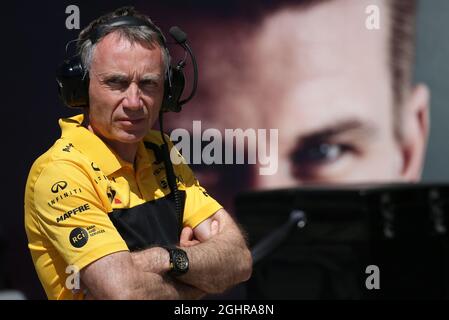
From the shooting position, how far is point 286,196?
17.6 feet

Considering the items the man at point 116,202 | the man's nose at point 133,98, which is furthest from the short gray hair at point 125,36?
the man's nose at point 133,98

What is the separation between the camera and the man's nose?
2.56 m

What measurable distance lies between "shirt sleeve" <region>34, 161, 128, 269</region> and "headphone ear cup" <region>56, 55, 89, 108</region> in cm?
23

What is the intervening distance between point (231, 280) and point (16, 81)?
3462mm

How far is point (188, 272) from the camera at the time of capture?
2559 mm

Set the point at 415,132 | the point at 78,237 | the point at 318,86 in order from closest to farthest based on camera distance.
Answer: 1. the point at 78,237
2. the point at 318,86
3. the point at 415,132

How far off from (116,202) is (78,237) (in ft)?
0.64

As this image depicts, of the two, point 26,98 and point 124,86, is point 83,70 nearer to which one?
→ point 124,86

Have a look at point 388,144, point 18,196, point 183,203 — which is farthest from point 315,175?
point 183,203

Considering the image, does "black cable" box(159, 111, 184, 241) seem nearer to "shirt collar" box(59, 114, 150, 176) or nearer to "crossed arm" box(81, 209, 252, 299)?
"crossed arm" box(81, 209, 252, 299)

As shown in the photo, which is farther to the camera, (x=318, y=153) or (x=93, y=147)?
(x=318, y=153)

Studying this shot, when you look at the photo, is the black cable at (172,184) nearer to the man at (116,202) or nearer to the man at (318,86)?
the man at (116,202)

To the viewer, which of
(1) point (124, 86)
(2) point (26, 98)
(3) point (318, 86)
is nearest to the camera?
(1) point (124, 86)

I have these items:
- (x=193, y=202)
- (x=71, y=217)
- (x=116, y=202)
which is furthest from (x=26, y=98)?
(x=71, y=217)
